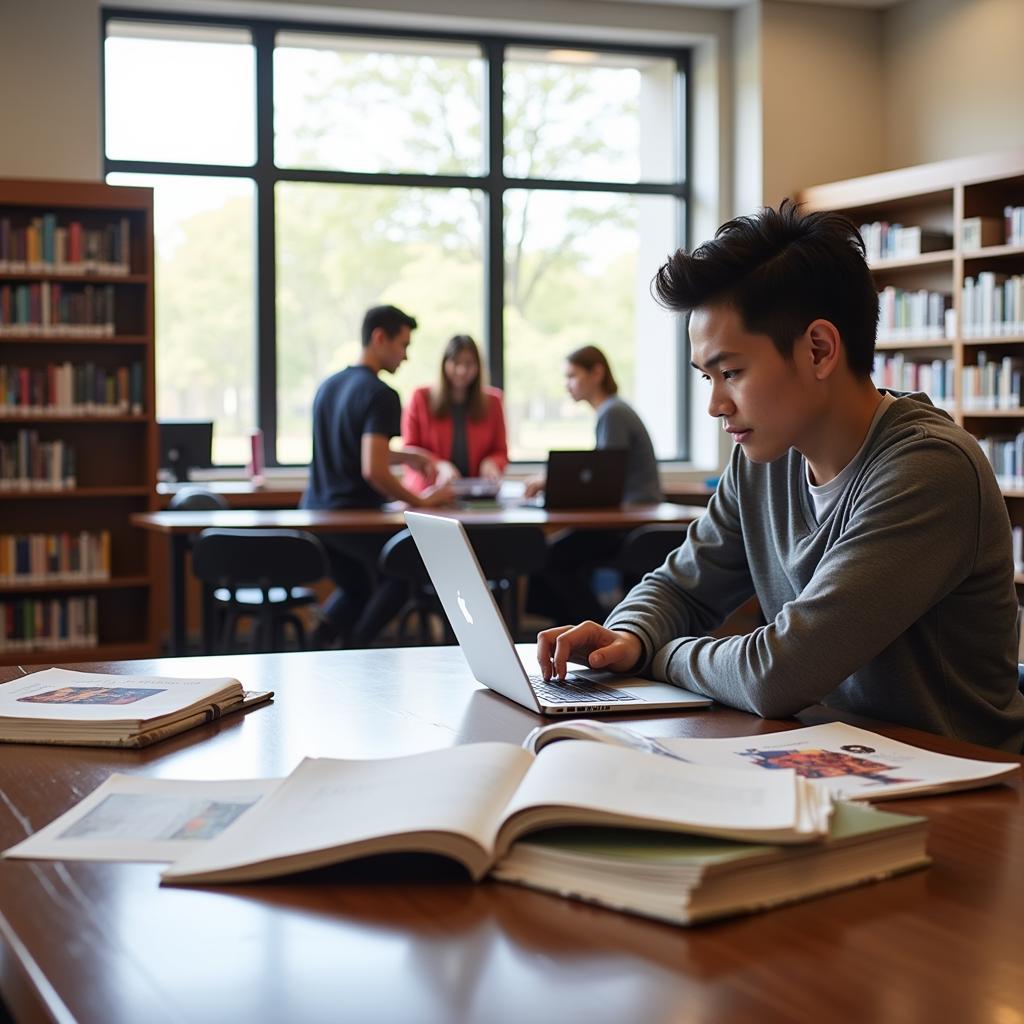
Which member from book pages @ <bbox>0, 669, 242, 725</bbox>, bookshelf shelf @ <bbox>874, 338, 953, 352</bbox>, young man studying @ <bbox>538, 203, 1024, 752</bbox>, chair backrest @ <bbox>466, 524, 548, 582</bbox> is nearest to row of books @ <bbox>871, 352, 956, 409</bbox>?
bookshelf shelf @ <bbox>874, 338, 953, 352</bbox>

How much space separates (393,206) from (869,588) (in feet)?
20.0

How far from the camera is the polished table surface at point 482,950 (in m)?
0.78

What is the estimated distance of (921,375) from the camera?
672cm

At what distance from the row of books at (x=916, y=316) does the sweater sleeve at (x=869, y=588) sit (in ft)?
16.9

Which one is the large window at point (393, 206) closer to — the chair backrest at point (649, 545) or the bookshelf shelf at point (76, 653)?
the bookshelf shelf at point (76, 653)

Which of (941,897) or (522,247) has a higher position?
(522,247)

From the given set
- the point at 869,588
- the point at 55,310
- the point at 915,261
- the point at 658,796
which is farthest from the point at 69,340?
the point at 658,796

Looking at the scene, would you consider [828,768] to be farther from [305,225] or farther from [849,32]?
[849,32]

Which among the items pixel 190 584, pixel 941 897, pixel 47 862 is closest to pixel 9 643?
pixel 190 584

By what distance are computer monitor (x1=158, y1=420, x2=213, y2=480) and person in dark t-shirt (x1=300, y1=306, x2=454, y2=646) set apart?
3.89 ft

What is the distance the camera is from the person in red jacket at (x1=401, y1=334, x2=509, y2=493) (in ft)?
19.5

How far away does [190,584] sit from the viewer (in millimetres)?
6395

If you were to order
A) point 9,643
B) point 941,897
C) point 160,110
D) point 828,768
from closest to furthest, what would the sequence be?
Answer: point 941,897, point 828,768, point 9,643, point 160,110

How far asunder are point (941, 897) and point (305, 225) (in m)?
6.61
